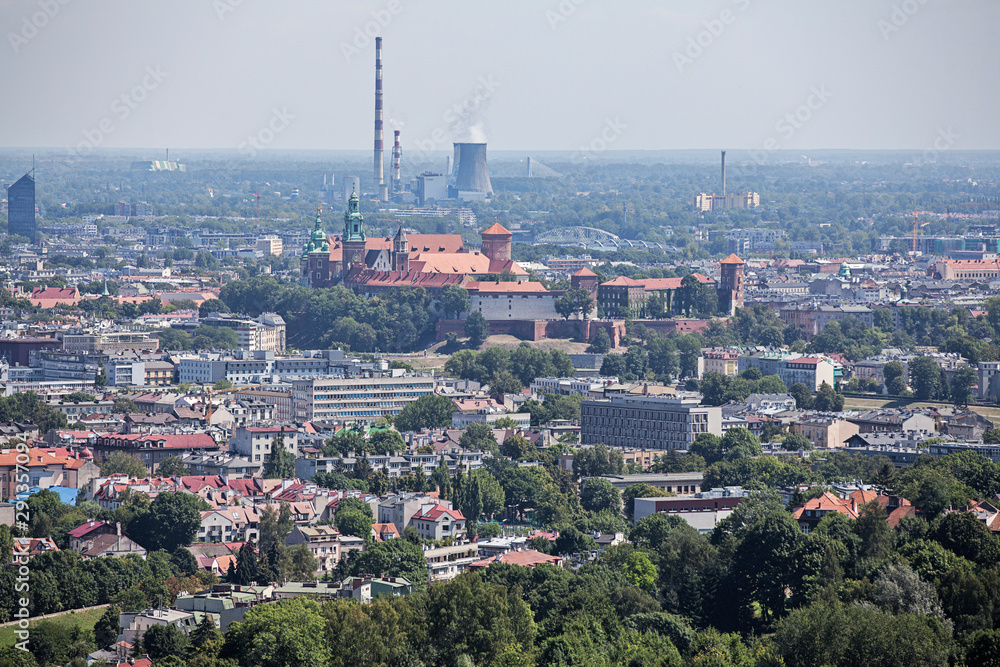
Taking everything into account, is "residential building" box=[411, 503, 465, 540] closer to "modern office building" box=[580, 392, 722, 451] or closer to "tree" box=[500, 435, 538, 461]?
"tree" box=[500, 435, 538, 461]

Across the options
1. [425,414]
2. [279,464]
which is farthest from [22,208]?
[279,464]

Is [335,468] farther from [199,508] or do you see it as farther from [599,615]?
[599,615]

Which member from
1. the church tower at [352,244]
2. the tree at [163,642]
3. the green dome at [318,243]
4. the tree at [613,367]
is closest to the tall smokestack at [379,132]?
A: the green dome at [318,243]

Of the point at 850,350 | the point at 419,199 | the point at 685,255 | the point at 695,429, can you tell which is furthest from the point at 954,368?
the point at 419,199

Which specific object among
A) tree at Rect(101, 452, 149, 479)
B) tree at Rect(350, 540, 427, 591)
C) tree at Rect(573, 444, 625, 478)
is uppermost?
tree at Rect(350, 540, 427, 591)

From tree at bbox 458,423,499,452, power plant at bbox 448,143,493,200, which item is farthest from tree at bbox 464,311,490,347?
power plant at bbox 448,143,493,200

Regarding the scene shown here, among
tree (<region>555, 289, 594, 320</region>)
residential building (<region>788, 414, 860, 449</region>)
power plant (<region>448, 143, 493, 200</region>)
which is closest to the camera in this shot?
residential building (<region>788, 414, 860, 449</region>)
